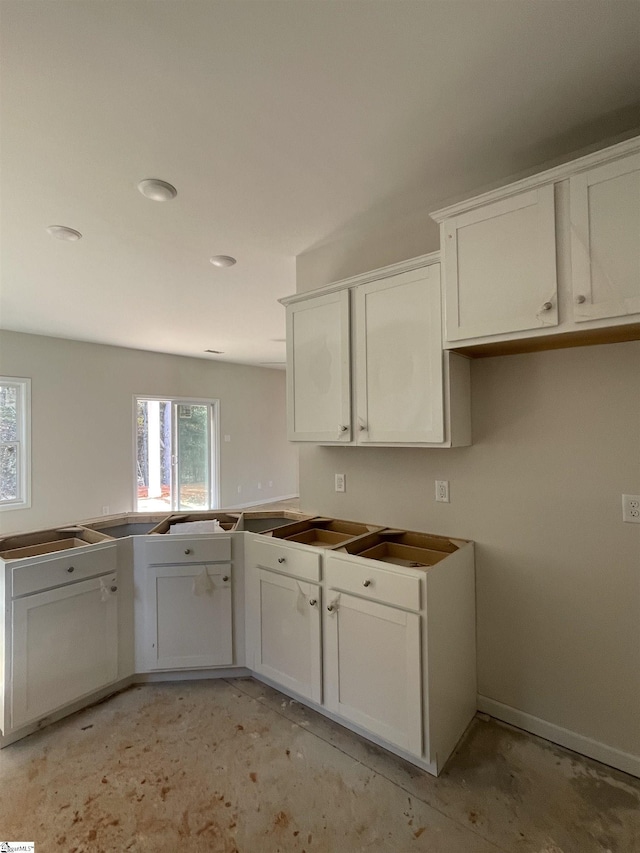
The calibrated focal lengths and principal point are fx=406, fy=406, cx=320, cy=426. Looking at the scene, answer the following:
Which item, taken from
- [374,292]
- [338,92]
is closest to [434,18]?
[338,92]

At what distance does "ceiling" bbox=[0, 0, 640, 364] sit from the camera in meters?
1.16

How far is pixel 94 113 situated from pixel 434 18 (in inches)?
47.2

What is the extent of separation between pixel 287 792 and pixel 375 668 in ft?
1.89

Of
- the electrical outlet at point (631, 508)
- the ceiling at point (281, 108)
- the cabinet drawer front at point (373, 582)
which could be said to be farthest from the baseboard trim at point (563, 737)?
the ceiling at point (281, 108)

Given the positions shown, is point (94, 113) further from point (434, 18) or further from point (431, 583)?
point (431, 583)

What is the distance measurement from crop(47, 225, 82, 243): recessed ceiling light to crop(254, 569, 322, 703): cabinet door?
2233 mm

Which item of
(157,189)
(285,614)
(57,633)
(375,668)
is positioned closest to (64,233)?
(157,189)

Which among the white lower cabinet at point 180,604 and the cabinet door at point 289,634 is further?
the white lower cabinet at point 180,604

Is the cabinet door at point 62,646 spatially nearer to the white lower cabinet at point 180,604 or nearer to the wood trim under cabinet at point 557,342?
the white lower cabinet at point 180,604

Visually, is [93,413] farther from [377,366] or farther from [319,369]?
[377,366]

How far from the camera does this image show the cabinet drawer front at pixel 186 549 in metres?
2.32

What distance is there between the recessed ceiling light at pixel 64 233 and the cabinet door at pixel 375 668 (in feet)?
8.18

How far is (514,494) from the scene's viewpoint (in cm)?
199

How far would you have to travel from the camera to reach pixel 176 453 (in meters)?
6.46
